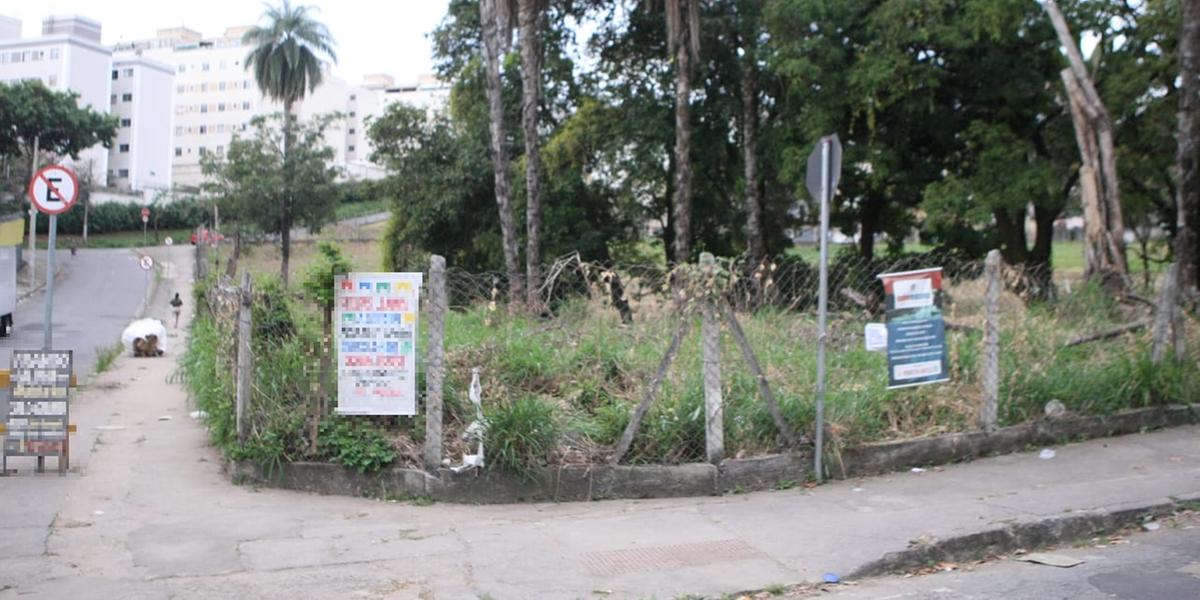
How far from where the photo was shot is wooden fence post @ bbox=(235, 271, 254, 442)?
8398 millimetres

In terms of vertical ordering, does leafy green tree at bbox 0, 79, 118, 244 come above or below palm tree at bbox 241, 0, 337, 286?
below

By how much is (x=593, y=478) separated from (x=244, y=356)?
3.18 metres

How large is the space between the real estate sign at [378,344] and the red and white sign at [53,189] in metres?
5.58

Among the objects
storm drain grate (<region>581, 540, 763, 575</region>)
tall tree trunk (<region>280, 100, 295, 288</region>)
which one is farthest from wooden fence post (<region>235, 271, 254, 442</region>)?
tall tree trunk (<region>280, 100, 295, 288</region>)

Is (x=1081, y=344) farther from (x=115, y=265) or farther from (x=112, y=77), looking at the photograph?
(x=112, y=77)

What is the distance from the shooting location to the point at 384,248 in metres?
33.7

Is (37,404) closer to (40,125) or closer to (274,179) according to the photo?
(274,179)

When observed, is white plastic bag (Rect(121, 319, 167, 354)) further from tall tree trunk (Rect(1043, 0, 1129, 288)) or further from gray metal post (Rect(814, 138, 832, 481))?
tall tree trunk (Rect(1043, 0, 1129, 288))

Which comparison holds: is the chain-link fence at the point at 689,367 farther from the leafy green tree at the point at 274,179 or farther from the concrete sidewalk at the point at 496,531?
the leafy green tree at the point at 274,179

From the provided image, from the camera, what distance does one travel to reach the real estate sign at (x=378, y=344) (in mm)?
8086

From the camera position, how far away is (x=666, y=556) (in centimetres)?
→ 643

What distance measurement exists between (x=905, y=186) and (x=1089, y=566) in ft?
66.7

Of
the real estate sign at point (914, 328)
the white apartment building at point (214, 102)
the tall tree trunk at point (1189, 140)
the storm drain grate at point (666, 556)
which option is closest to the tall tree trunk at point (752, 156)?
the tall tree trunk at point (1189, 140)

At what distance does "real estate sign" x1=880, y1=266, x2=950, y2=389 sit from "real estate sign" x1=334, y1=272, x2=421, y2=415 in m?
4.11
